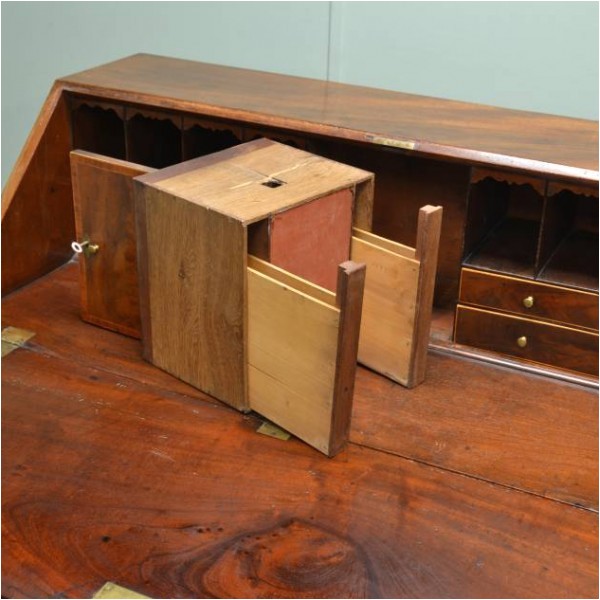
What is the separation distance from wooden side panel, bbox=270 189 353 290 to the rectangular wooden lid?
0.8 inches

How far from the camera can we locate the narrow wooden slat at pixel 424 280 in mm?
1558

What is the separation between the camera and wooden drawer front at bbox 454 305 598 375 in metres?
1.71

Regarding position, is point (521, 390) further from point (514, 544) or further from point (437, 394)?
point (514, 544)

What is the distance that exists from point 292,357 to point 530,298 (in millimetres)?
466

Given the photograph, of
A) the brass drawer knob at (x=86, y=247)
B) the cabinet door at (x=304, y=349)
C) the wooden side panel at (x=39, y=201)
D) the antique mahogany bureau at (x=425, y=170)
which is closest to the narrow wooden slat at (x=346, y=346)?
the cabinet door at (x=304, y=349)

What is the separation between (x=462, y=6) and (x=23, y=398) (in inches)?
52.2

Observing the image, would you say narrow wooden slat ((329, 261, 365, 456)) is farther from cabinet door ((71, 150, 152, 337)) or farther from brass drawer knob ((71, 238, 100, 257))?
brass drawer knob ((71, 238, 100, 257))

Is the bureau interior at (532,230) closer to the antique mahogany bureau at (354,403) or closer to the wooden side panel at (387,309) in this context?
the antique mahogany bureau at (354,403)

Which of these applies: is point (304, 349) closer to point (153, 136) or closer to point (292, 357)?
point (292, 357)

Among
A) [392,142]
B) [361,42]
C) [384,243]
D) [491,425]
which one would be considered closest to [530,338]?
[491,425]

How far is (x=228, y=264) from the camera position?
5.05 ft

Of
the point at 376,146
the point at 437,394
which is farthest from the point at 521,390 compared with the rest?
the point at 376,146

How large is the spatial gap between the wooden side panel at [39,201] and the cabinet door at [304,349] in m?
0.64

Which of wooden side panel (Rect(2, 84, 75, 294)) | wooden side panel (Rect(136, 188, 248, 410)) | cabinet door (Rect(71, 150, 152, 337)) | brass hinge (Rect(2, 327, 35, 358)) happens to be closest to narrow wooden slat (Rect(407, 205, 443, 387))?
wooden side panel (Rect(136, 188, 248, 410))
